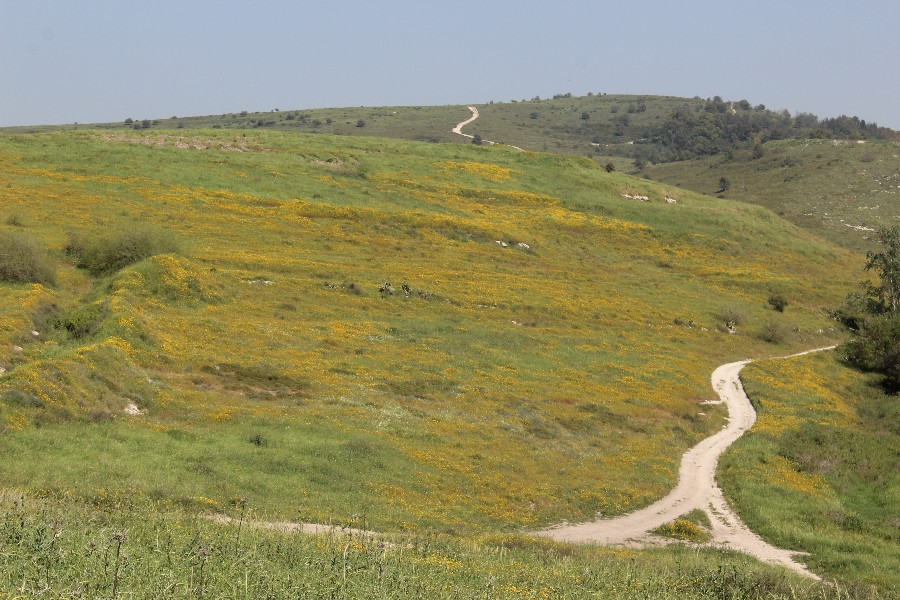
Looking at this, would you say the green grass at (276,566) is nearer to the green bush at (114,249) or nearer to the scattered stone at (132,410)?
the scattered stone at (132,410)

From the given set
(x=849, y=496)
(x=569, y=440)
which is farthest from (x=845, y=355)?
(x=569, y=440)

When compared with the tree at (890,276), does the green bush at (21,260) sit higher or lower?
higher

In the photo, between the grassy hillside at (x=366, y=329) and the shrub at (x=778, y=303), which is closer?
the grassy hillside at (x=366, y=329)

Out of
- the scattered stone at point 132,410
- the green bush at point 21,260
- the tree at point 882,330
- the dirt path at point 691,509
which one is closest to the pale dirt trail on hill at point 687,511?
the dirt path at point 691,509

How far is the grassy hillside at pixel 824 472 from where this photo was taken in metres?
31.9

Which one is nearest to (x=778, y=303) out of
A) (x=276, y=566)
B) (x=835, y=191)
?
(x=276, y=566)

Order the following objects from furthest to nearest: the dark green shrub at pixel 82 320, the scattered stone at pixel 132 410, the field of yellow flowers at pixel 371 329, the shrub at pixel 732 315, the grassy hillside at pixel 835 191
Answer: the grassy hillside at pixel 835 191 < the shrub at pixel 732 315 < the dark green shrub at pixel 82 320 < the scattered stone at pixel 132 410 < the field of yellow flowers at pixel 371 329

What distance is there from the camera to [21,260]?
167 feet

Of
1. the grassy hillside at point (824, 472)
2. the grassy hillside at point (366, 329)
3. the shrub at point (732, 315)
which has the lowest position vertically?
the grassy hillside at point (824, 472)

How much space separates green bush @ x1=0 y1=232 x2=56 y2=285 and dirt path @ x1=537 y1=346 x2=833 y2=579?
1435 inches

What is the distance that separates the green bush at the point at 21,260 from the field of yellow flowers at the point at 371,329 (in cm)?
146

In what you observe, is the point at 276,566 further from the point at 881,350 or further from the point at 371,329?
the point at 881,350

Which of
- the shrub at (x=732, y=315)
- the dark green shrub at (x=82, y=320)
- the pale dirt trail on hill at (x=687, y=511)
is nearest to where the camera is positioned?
the pale dirt trail on hill at (x=687, y=511)

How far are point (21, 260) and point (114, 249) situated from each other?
9.39 m
